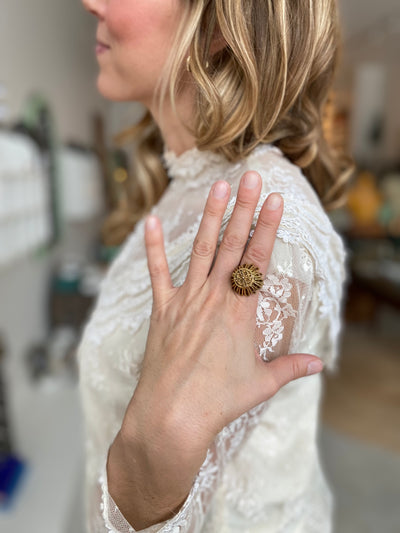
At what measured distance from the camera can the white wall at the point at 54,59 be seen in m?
1.71

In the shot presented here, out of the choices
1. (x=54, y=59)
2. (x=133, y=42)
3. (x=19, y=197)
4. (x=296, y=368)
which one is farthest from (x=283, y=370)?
(x=54, y=59)

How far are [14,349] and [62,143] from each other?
1.05m

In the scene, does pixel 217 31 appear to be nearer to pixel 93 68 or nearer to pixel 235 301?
pixel 235 301

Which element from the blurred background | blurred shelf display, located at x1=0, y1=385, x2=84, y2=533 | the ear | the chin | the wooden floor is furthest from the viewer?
the wooden floor

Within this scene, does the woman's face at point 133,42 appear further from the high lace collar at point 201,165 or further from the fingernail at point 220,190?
the fingernail at point 220,190

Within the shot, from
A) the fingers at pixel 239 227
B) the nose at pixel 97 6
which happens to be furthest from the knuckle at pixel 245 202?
the nose at pixel 97 6

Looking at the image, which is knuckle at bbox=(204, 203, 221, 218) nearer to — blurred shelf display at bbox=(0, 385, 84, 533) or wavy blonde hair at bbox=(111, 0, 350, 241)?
wavy blonde hair at bbox=(111, 0, 350, 241)

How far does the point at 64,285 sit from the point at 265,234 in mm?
1828

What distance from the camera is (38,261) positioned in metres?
2.04

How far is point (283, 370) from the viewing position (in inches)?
19.1

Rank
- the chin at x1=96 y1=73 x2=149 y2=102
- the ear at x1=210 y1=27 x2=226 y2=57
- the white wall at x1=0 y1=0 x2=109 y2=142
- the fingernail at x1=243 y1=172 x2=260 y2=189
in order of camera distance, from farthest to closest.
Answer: the white wall at x1=0 y1=0 x2=109 y2=142 < the chin at x1=96 y1=73 x2=149 y2=102 < the ear at x1=210 y1=27 x2=226 y2=57 < the fingernail at x1=243 y1=172 x2=260 y2=189

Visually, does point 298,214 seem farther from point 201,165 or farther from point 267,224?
point 201,165

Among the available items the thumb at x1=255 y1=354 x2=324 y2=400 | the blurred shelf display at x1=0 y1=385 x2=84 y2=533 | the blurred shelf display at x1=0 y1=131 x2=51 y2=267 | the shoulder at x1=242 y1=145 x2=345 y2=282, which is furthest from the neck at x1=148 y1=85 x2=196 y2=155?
the blurred shelf display at x1=0 y1=385 x2=84 y2=533

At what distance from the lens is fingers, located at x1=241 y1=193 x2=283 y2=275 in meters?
0.44
